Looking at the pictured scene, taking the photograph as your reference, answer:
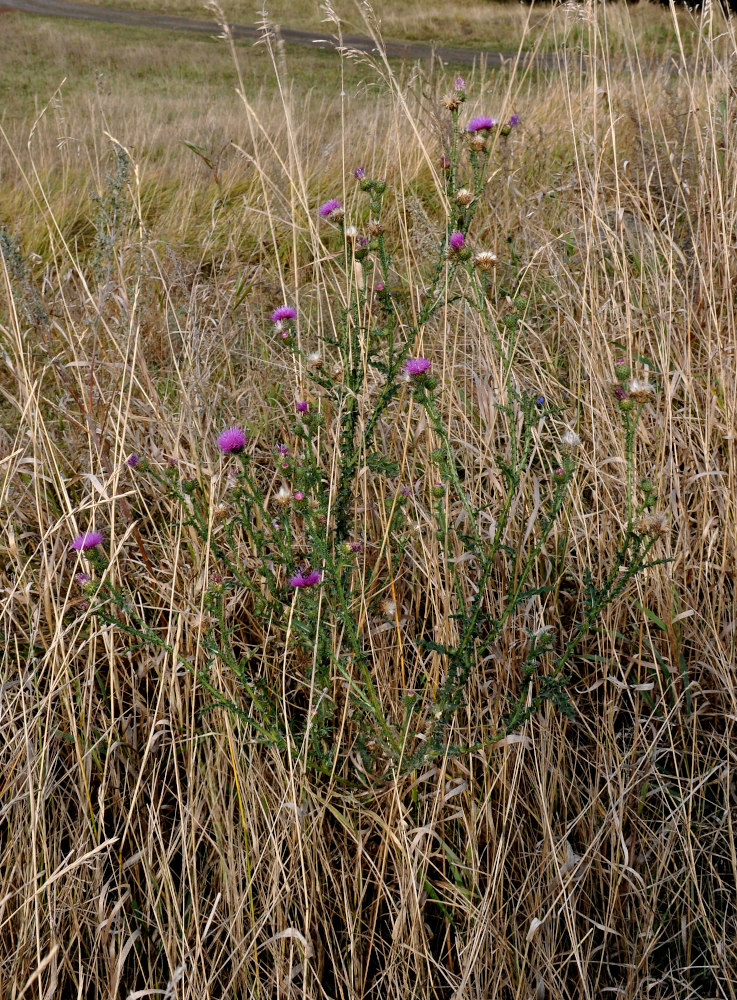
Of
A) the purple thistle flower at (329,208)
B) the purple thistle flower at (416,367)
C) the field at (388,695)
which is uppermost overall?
the purple thistle flower at (329,208)

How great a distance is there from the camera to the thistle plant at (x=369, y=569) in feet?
3.80

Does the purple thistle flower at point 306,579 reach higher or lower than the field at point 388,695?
higher

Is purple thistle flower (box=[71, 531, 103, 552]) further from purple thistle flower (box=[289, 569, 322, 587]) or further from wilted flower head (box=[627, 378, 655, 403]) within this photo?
wilted flower head (box=[627, 378, 655, 403])

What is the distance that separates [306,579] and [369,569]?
1.24 ft

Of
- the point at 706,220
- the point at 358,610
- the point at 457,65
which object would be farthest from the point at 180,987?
the point at 457,65

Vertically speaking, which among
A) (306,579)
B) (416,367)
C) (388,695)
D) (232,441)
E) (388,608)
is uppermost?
(416,367)

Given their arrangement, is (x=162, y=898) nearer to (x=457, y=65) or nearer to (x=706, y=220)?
(x=706, y=220)

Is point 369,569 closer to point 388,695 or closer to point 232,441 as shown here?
point 388,695

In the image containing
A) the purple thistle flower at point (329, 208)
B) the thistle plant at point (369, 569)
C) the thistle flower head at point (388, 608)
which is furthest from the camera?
the purple thistle flower at point (329, 208)

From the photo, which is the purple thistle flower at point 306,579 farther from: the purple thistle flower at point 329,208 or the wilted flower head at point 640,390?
the purple thistle flower at point 329,208

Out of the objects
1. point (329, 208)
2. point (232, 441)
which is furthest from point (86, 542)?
point (329, 208)

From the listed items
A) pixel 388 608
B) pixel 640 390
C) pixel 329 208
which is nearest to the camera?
pixel 640 390

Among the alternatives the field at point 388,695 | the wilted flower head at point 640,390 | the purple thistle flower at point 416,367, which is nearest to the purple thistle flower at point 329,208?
the field at point 388,695

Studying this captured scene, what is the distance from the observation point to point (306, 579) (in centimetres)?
123
